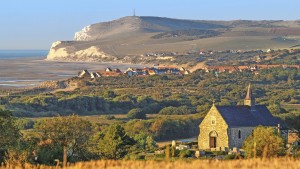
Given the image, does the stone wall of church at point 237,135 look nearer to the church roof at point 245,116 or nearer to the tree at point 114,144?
the church roof at point 245,116

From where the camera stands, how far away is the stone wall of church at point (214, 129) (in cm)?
4919

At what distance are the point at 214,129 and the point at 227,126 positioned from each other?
3.72ft

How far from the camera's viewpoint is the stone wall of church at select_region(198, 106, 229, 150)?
49.2 m

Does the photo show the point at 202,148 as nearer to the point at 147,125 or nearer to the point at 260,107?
the point at 260,107

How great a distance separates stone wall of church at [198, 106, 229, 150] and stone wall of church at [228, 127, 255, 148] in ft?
1.04

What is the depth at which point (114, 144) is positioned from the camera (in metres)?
41.3

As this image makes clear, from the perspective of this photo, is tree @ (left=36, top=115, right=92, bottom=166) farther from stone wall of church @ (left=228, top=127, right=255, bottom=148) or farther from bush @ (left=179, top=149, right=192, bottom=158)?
stone wall of church @ (left=228, top=127, right=255, bottom=148)

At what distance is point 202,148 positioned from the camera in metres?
49.0

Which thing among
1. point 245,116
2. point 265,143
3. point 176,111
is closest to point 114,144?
point 265,143

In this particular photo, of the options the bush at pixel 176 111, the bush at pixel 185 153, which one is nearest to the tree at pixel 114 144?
the bush at pixel 185 153

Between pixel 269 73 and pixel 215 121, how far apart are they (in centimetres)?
8301

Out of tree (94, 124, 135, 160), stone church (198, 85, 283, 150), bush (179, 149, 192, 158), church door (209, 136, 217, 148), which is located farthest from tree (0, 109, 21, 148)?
church door (209, 136, 217, 148)

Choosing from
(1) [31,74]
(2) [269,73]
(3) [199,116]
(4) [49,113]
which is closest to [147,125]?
(3) [199,116]

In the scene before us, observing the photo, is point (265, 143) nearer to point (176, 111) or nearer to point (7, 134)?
point (7, 134)
